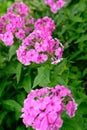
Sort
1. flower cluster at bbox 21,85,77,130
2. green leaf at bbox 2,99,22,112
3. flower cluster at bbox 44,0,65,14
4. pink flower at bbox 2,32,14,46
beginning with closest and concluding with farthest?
flower cluster at bbox 21,85,77,130, green leaf at bbox 2,99,22,112, pink flower at bbox 2,32,14,46, flower cluster at bbox 44,0,65,14

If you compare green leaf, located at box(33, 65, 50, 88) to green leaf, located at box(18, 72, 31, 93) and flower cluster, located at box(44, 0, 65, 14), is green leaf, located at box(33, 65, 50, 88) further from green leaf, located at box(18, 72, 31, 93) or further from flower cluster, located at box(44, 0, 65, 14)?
flower cluster, located at box(44, 0, 65, 14)

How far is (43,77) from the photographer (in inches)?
117

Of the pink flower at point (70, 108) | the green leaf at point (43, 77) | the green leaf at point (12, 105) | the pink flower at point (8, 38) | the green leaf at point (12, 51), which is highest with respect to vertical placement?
the pink flower at point (8, 38)

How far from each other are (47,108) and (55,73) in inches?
31.0

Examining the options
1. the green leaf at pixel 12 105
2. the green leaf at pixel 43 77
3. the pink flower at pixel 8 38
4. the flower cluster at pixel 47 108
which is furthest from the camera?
the pink flower at pixel 8 38

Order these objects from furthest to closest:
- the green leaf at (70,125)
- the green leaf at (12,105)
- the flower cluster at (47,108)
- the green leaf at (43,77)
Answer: the green leaf at (12,105)
the green leaf at (43,77)
the green leaf at (70,125)
the flower cluster at (47,108)

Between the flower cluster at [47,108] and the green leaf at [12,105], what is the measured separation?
0.65 m

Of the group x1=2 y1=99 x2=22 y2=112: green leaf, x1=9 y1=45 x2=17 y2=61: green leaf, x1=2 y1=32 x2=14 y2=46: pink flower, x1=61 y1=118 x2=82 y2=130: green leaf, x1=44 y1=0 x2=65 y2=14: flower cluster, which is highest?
x1=44 y1=0 x2=65 y2=14: flower cluster

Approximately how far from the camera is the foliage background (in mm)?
3018

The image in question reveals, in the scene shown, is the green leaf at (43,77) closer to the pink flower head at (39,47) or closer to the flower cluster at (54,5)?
the pink flower head at (39,47)

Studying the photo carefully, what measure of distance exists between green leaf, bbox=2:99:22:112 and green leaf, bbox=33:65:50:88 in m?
0.34

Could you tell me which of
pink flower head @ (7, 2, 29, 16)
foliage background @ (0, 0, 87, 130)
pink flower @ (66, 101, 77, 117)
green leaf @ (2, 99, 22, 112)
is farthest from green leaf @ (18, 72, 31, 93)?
pink flower head @ (7, 2, 29, 16)

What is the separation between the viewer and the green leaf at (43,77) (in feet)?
9.59

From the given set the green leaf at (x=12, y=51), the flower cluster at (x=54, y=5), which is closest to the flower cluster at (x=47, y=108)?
the green leaf at (x=12, y=51)
